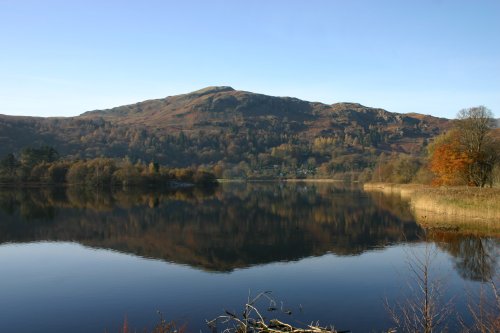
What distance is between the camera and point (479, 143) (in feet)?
214

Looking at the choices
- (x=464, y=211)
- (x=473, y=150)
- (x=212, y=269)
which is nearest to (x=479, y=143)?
(x=473, y=150)

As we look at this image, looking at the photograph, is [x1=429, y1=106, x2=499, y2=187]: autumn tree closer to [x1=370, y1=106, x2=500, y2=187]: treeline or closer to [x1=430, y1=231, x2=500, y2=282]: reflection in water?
[x1=370, y1=106, x2=500, y2=187]: treeline

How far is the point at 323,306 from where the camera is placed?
23.5 meters

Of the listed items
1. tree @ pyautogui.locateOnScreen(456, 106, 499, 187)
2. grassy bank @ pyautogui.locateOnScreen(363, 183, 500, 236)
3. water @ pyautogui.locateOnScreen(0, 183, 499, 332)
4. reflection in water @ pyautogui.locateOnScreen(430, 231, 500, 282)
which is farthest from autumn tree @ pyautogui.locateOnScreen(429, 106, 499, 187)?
reflection in water @ pyautogui.locateOnScreen(430, 231, 500, 282)

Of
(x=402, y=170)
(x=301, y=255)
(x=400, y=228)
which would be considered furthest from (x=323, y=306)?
(x=402, y=170)

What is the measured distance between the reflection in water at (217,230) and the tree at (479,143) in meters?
11.8

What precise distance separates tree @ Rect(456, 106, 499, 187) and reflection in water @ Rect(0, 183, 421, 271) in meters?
11.8

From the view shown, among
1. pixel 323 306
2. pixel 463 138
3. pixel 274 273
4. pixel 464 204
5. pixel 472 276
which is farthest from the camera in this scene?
pixel 463 138

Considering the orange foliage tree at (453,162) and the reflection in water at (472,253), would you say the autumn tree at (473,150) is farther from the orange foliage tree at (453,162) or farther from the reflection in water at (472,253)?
the reflection in water at (472,253)

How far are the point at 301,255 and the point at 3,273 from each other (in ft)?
74.6

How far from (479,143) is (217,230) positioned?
40.5m

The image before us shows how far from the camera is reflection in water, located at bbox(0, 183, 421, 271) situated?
39906 millimetres

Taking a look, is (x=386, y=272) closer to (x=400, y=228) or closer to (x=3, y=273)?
(x=400, y=228)

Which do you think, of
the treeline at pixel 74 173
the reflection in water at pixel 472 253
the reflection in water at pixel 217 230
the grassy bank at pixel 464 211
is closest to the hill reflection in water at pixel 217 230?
the reflection in water at pixel 217 230
